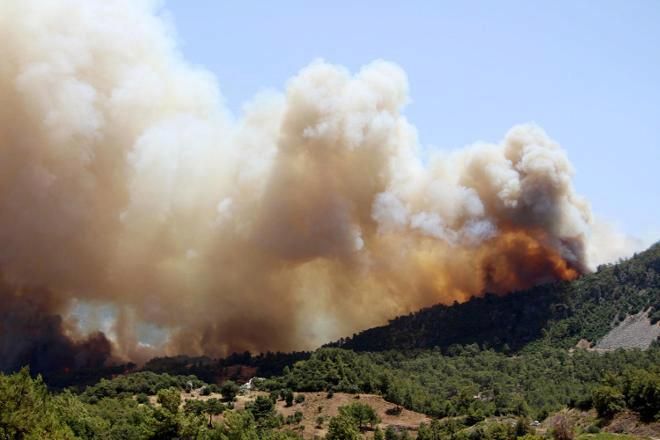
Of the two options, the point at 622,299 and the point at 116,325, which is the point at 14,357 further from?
the point at 622,299

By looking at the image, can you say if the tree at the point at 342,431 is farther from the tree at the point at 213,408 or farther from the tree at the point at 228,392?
the tree at the point at 228,392

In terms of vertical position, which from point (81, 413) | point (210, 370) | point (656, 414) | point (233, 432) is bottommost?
point (656, 414)

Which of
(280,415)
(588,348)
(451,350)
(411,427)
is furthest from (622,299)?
(280,415)

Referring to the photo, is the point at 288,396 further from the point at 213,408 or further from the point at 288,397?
the point at 213,408

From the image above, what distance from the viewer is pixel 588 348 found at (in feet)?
419

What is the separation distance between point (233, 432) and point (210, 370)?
5195 cm

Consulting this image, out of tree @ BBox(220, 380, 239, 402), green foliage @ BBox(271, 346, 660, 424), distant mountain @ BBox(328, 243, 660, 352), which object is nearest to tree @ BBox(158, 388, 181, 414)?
tree @ BBox(220, 380, 239, 402)

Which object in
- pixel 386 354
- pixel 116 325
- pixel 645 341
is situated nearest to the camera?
pixel 645 341

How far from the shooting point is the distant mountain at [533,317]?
132875 millimetres

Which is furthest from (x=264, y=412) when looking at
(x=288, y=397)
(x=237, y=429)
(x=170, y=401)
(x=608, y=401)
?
(x=608, y=401)

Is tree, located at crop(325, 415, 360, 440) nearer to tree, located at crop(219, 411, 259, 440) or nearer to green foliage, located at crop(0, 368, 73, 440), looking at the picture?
tree, located at crop(219, 411, 259, 440)

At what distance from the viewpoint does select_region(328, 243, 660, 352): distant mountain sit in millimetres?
132875

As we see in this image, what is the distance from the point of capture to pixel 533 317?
13650 centimetres

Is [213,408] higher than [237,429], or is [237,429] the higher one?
[213,408]
